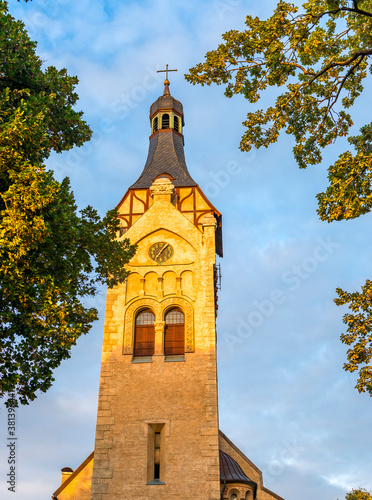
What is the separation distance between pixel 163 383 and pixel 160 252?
20.6 feet

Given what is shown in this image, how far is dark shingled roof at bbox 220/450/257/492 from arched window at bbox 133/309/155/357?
5.32 metres

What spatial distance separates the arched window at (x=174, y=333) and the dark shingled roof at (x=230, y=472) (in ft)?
15.6

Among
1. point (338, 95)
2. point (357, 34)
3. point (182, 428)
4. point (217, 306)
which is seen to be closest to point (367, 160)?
point (338, 95)

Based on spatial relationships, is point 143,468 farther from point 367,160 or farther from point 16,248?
point 367,160

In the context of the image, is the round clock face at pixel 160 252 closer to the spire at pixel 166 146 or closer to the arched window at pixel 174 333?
the arched window at pixel 174 333

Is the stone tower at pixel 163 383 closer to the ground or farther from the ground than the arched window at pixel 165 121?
closer to the ground

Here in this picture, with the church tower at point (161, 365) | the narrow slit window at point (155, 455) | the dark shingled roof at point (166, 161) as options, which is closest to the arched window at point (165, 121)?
the dark shingled roof at point (166, 161)

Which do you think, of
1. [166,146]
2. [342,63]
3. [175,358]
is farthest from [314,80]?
[166,146]

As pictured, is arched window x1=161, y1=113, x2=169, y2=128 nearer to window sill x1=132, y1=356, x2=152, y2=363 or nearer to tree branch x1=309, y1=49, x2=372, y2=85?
window sill x1=132, y1=356, x2=152, y2=363

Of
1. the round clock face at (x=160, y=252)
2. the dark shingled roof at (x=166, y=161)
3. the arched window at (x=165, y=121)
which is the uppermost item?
the arched window at (x=165, y=121)

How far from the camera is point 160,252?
2638 cm

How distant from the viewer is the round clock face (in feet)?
85.8

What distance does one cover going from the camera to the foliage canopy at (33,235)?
12159 mm

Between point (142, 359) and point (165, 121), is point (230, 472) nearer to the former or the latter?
point (142, 359)
